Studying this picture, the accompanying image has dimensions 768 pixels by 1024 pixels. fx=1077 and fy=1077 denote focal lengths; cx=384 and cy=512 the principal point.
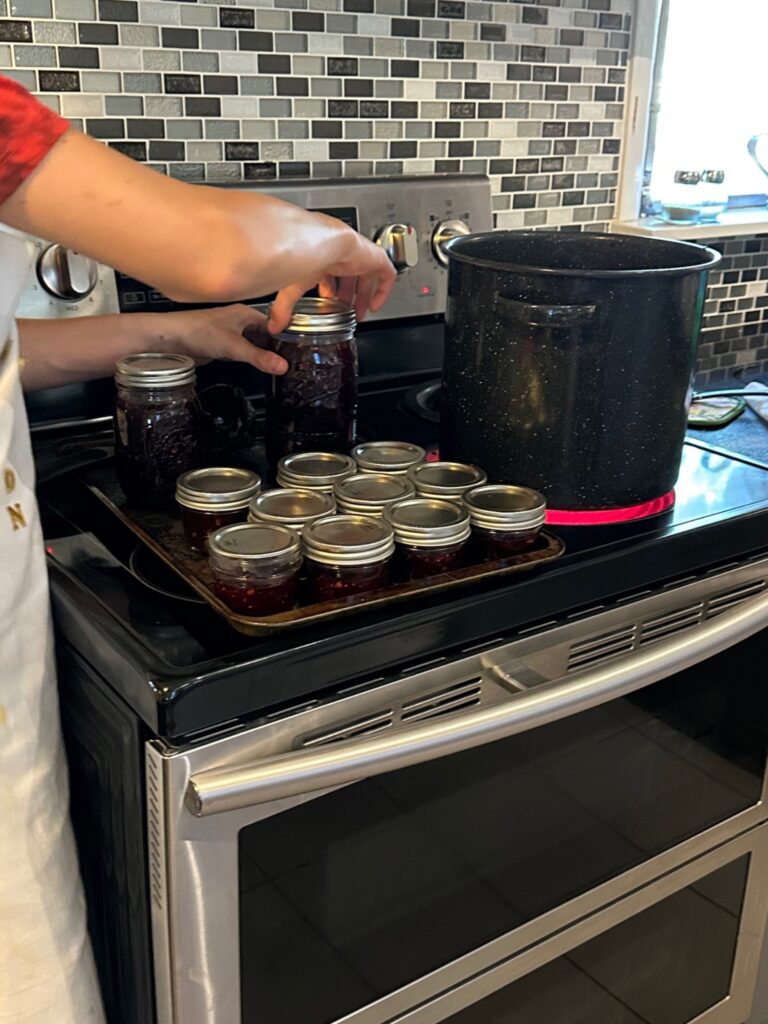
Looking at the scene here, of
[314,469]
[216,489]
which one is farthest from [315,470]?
[216,489]

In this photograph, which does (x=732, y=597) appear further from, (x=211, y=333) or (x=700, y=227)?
(x=700, y=227)

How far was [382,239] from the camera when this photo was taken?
140cm

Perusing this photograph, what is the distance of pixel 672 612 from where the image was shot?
106cm

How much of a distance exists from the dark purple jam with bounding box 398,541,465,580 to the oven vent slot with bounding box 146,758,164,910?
0.27 meters

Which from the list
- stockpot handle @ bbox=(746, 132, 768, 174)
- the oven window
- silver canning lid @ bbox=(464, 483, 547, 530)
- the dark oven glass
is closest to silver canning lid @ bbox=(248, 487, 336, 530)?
silver canning lid @ bbox=(464, 483, 547, 530)

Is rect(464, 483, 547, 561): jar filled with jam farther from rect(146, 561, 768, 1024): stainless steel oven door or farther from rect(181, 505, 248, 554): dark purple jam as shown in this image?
rect(181, 505, 248, 554): dark purple jam

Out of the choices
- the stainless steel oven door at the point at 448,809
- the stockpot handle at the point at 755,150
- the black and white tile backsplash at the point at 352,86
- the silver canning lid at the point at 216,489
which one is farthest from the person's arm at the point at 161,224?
the stockpot handle at the point at 755,150

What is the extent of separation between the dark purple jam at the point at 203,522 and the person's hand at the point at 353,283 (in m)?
0.22

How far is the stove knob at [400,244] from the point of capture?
1396mm

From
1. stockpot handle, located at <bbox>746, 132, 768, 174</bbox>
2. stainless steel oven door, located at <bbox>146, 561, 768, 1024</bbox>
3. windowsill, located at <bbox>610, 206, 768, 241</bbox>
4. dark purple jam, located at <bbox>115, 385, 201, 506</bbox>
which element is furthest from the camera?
stockpot handle, located at <bbox>746, 132, 768, 174</bbox>

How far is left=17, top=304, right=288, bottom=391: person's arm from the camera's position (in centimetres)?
112

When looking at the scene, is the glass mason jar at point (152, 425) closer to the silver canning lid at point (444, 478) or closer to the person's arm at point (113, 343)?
the person's arm at point (113, 343)

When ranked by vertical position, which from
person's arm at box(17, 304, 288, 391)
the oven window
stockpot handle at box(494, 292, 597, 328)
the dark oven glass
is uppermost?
stockpot handle at box(494, 292, 597, 328)

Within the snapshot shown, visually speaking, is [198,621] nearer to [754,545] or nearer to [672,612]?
[672,612]
